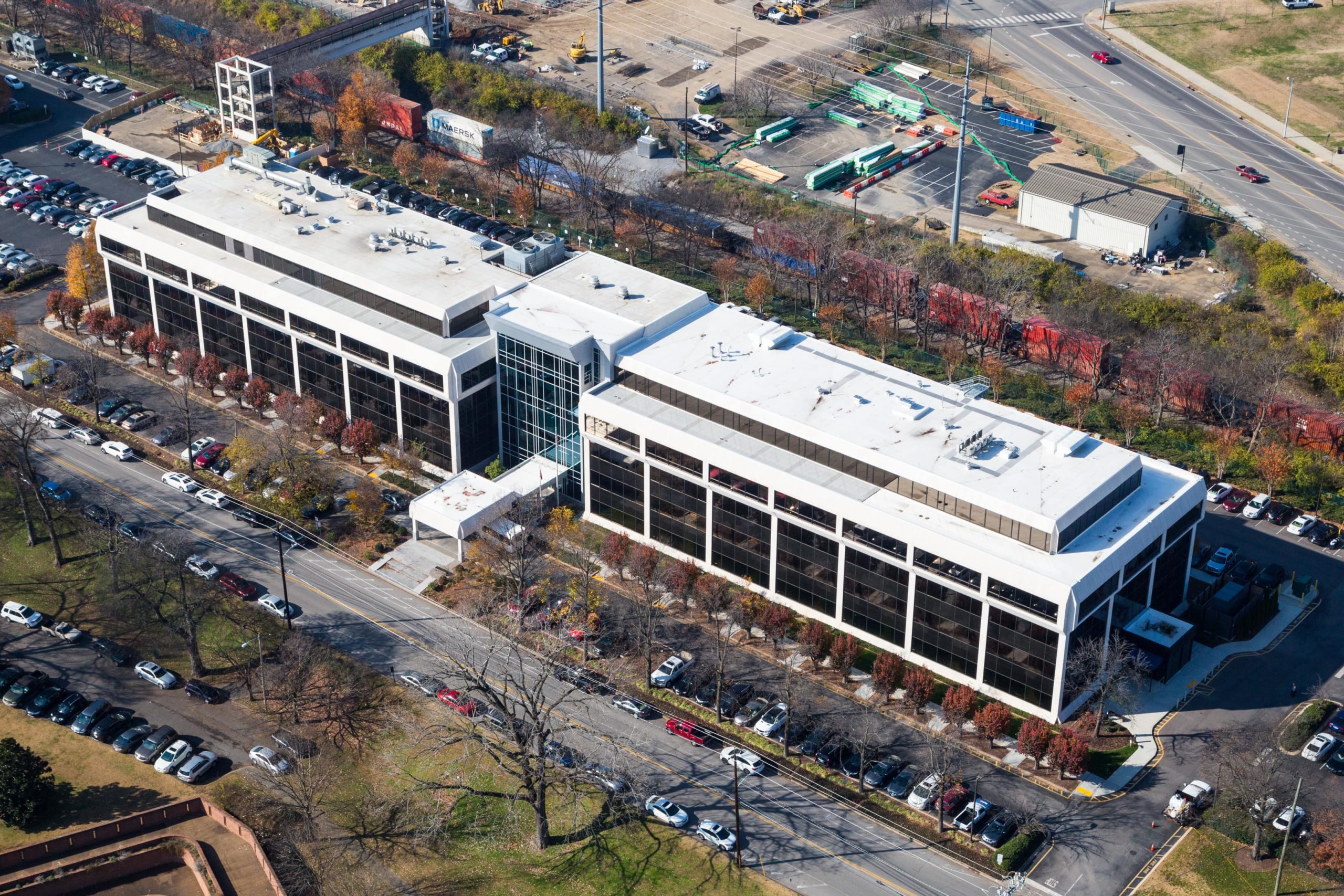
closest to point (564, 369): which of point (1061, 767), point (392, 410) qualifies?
point (392, 410)

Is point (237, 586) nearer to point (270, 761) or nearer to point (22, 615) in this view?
point (22, 615)

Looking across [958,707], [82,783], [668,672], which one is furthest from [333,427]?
[958,707]

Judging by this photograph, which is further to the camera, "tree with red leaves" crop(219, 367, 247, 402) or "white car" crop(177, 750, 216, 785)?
"tree with red leaves" crop(219, 367, 247, 402)

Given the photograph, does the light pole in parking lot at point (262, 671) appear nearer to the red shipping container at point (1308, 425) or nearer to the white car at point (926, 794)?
the white car at point (926, 794)

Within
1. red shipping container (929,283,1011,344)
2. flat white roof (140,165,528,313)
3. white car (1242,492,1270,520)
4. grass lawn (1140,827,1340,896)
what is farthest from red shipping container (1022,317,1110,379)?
grass lawn (1140,827,1340,896)

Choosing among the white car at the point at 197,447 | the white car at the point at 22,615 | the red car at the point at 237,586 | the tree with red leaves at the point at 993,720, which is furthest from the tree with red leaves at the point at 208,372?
the tree with red leaves at the point at 993,720

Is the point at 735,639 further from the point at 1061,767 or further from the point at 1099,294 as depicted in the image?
the point at 1099,294

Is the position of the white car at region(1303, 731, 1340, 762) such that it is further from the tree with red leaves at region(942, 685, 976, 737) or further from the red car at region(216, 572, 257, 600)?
the red car at region(216, 572, 257, 600)

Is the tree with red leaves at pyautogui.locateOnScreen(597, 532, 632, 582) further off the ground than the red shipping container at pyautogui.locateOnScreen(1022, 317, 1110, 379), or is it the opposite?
the red shipping container at pyautogui.locateOnScreen(1022, 317, 1110, 379)
